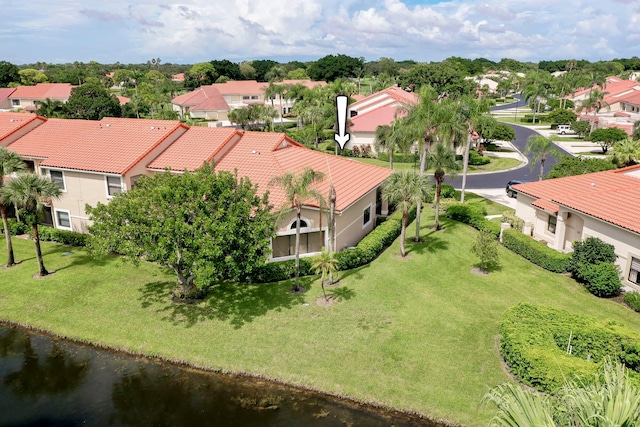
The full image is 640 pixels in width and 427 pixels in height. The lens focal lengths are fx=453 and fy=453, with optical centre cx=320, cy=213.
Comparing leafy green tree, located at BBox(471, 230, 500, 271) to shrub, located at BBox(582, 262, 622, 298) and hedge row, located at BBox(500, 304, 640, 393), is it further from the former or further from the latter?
hedge row, located at BBox(500, 304, 640, 393)

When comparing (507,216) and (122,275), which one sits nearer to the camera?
(122,275)

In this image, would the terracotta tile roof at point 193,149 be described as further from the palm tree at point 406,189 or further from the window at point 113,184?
the palm tree at point 406,189

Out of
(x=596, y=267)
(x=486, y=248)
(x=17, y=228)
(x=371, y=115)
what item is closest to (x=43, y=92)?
(x=371, y=115)

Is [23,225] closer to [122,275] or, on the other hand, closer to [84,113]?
[122,275]

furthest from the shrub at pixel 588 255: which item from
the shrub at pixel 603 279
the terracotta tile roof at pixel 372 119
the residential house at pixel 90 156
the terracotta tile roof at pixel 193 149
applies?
the terracotta tile roof at pixel 372 119

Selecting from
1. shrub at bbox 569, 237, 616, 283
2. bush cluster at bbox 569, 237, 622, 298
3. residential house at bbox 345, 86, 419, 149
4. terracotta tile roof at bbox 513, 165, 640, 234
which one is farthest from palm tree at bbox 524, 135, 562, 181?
residential house at bbox 345, 86, 419, 149

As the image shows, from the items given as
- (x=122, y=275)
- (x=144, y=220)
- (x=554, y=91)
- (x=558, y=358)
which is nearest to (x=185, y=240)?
(x=144, y=220)

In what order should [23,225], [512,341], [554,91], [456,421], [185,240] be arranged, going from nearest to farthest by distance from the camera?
1. [456,421]
2. [512,341]
3. [185,240]
4. [23,225]
5. [554,91]
